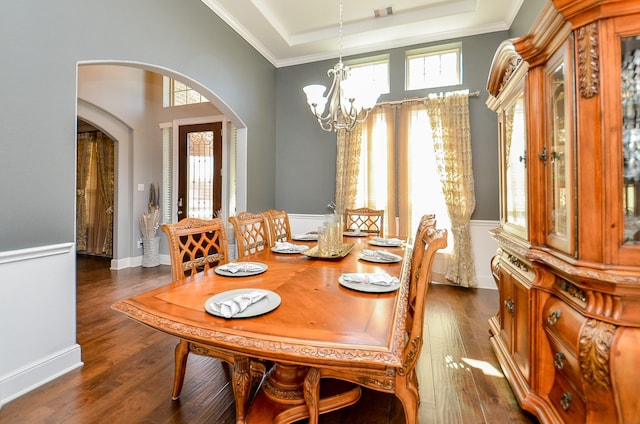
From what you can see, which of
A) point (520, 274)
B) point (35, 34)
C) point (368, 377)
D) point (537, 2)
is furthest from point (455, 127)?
point (35, 34)

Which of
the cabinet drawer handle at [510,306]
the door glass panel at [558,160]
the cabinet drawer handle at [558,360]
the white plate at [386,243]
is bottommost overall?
the cabinet drawer handle at [558,360]

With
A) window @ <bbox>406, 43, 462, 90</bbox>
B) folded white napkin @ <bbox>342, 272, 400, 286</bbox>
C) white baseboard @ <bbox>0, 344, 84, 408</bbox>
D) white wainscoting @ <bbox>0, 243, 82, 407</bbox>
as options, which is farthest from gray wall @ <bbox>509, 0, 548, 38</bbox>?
white baseboard @ <bbox>0, 344, 84, 408</bbox>

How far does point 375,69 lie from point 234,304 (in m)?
4.23

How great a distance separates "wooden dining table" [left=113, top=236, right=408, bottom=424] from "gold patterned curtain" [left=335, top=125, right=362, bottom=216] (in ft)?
8.12

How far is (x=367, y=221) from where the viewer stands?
340cm

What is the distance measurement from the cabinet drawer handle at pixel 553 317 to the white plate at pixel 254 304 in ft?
4.33

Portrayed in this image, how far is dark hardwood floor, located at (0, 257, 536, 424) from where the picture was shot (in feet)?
5.07

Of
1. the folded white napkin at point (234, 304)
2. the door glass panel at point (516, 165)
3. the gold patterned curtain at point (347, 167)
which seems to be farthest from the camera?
the gold patterned curtain at point (347, 167)

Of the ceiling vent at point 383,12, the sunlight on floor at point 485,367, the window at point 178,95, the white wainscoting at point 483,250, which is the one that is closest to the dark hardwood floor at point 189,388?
the sunlight on floor at point 485,367

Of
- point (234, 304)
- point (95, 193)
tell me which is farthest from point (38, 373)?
point (95, 193)

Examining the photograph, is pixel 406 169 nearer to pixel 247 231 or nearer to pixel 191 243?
pixel 247 231

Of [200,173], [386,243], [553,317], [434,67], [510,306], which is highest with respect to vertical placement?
[434,67]

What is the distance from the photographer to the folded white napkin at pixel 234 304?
3.22 feet

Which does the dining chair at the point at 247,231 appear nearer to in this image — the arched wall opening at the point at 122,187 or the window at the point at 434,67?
the arched wall opening at the point at 122,187
